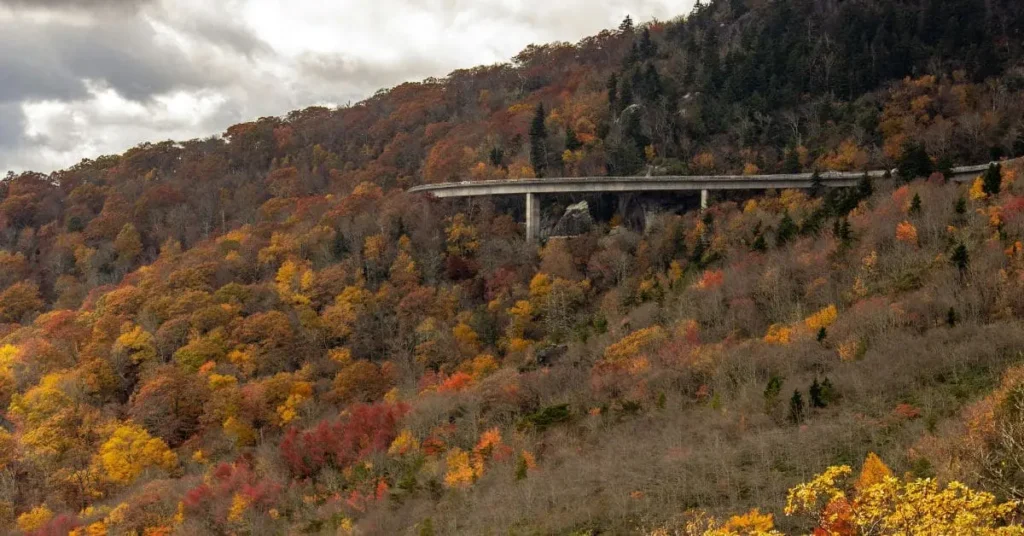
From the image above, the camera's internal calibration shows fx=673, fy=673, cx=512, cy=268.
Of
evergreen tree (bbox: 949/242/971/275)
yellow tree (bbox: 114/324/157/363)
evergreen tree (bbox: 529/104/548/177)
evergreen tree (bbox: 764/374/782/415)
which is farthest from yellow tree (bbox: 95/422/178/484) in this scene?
evergreen tree (bbox: 949/242/971/275)

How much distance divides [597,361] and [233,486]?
67.1 ft

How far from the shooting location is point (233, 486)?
113 feet

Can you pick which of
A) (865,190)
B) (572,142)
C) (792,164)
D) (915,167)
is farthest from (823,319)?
(572,142)

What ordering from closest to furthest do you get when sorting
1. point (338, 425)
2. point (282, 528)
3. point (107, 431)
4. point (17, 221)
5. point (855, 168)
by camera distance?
point (282, 528) < point (338, 425) < point (107, 431) < point (855, 168) < point (17, 221)

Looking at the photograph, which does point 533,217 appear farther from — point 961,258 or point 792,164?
point 961,258

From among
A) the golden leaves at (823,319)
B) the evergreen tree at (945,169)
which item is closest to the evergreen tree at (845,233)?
the golden leaves at (823,319)

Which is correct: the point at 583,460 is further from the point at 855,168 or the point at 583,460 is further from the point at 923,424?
the point at 855,168

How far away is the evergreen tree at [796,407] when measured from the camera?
2342 cm

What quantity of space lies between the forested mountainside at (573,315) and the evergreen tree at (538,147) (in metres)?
0.49

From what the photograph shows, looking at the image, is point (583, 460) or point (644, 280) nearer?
point (583, 460)

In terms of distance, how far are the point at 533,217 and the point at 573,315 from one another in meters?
18.0

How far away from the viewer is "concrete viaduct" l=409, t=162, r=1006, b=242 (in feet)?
200

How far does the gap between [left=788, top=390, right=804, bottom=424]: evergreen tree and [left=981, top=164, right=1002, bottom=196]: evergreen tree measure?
24.8 meters

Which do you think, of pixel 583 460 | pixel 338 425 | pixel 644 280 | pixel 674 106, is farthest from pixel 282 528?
pixel 674 106
